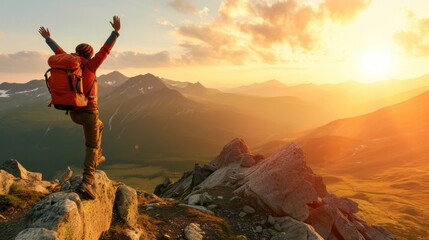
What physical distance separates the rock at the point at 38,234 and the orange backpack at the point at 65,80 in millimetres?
4752

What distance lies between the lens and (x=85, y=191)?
15273 mm

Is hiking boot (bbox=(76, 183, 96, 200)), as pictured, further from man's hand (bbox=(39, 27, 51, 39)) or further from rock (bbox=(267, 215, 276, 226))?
rock (bbox=(267, 215, 276, 226))

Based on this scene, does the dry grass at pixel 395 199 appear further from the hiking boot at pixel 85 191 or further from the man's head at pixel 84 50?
the man's head at pixel 84 50

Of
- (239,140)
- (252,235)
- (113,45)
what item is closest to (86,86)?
(113,45)

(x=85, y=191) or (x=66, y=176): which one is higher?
(x=85, y=191)

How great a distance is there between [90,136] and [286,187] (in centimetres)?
2373

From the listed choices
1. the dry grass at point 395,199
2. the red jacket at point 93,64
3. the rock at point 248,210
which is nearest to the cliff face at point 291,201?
the rock at point 248,210

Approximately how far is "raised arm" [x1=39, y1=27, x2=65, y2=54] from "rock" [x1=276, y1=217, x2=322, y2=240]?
21.8 metres

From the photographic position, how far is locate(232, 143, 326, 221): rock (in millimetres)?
32219

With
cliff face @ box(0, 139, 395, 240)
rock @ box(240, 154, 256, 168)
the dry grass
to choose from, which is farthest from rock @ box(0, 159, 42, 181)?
the dry grass

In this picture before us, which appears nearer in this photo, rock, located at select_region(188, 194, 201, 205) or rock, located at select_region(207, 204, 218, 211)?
rock, located at select_region(207, 204, 218, 211)

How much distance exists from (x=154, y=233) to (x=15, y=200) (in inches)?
349

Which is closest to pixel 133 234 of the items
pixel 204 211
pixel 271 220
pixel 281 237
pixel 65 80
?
pixel 65 80

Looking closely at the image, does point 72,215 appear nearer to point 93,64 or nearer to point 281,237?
point 93,64
